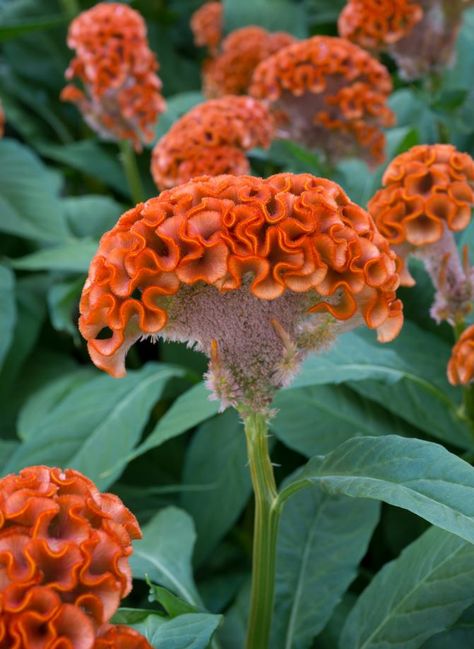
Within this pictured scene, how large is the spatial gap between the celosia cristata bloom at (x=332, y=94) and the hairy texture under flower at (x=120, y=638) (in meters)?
1.32

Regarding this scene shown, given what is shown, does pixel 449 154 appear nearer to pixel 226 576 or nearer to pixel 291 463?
pixel 291 463

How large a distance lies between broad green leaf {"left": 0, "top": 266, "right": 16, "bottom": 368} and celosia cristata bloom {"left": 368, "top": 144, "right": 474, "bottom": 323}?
0.91 meters

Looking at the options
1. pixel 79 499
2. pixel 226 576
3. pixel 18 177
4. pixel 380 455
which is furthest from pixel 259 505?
pixel 18 177

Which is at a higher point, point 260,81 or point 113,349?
point 113,349

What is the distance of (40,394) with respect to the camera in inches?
76.2

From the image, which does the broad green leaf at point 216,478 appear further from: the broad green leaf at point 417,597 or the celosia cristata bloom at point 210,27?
the celosia cristata bloom at point 210,27

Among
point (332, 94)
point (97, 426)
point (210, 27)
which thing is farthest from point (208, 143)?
point (210, 27)

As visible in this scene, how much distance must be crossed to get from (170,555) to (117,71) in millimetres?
1152

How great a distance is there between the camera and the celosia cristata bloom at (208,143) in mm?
1651

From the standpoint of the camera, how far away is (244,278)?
87cm

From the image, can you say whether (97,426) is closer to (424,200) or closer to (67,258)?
(67,258)

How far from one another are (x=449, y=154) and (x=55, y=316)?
93cm

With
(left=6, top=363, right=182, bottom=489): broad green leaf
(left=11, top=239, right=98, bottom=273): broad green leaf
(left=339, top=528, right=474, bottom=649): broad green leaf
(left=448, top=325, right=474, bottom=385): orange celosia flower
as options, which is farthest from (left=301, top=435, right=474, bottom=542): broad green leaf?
(left=11, top=239, right=98, bottom=273): broad green leaf

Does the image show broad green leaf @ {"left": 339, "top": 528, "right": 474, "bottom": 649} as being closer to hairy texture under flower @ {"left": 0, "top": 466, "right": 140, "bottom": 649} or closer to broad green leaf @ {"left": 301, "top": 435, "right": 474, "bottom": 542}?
broad green leaf @ {"left": 301, "top": 435, "right": 474, "bottom": 542}
